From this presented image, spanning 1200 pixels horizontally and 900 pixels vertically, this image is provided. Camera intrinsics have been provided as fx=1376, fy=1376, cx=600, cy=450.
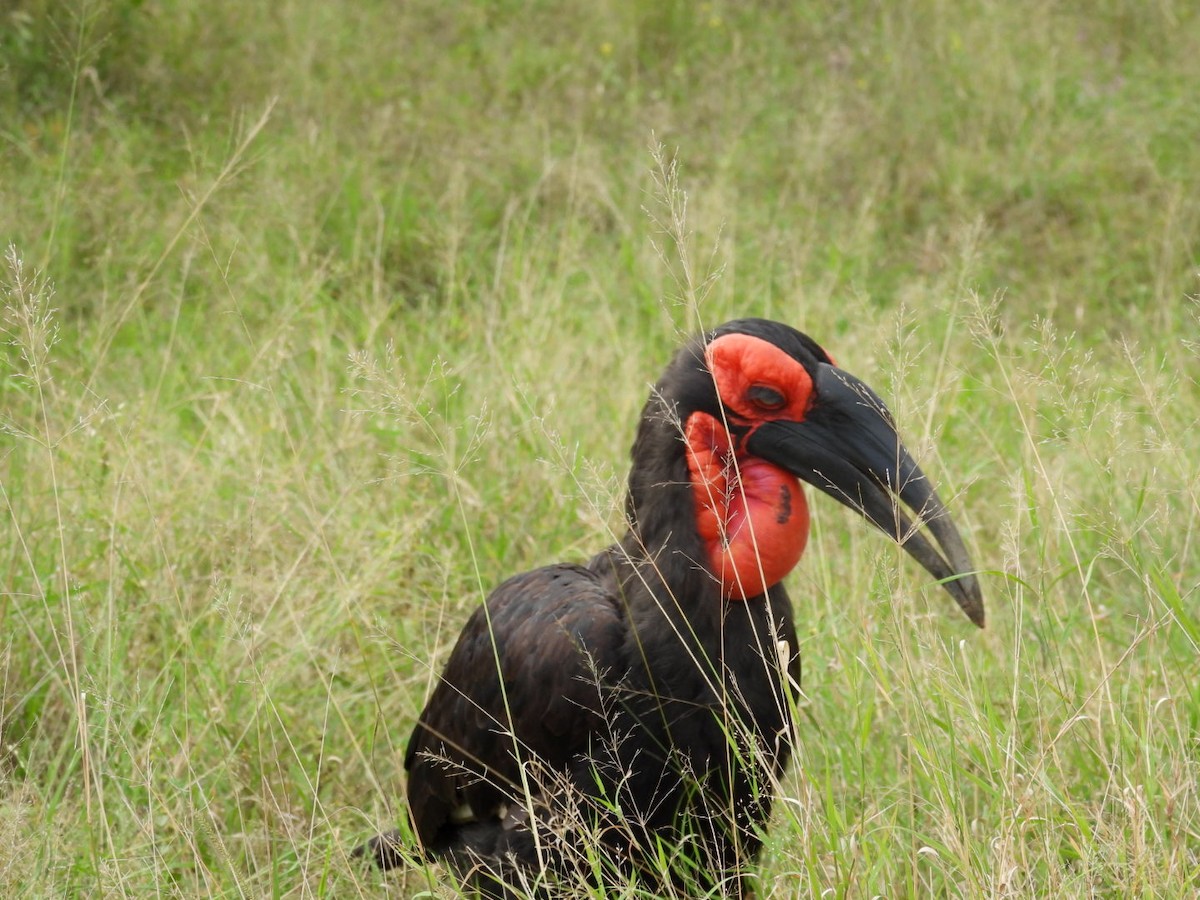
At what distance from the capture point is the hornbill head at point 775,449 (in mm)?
2232

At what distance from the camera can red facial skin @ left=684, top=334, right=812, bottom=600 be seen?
2.24 metres

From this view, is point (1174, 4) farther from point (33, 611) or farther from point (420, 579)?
point (33, 611)

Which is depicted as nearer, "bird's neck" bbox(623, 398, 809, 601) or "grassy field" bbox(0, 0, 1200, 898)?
"grassy field" bbox(0, 0, 1200, 898)

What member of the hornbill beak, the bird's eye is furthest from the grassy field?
the bird's eye

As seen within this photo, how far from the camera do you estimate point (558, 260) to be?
4.73m

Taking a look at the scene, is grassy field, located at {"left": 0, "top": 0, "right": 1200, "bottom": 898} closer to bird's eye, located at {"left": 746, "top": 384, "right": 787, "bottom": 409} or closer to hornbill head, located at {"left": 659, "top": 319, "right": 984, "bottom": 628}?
hornbill head, located at {"left": 659, "top": 319, "right": 984, "bottom": 628}

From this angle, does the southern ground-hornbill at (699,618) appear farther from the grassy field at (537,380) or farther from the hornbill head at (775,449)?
the grassy field at (537,380)

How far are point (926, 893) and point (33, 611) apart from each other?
184cm

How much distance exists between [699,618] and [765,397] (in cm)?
38

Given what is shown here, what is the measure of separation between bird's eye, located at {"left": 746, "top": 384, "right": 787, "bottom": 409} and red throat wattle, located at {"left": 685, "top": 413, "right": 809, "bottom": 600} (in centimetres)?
7

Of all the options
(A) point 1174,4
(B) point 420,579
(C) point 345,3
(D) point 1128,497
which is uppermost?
(A) point 1174,4

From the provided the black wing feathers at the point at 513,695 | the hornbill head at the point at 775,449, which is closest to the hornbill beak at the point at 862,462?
the hornbill head at the point at 775,449

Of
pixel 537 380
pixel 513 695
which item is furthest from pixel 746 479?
pixel 537 380

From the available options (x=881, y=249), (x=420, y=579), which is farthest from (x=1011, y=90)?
(x=420, y=579)
